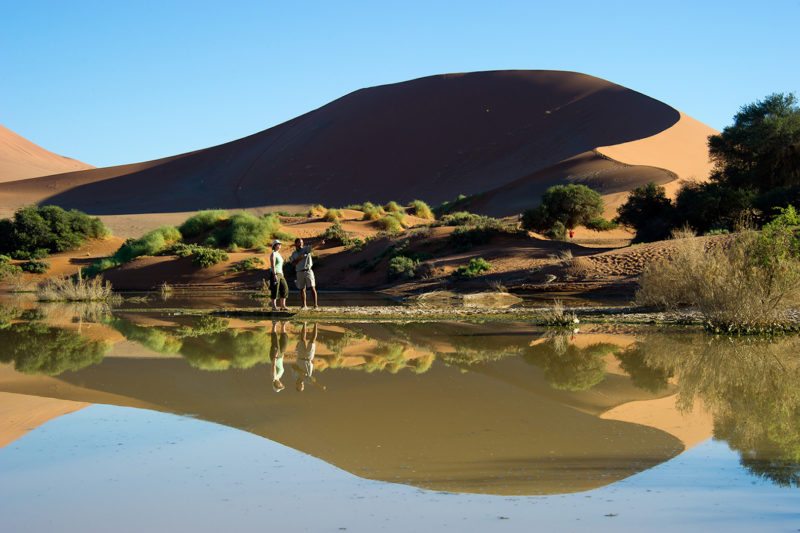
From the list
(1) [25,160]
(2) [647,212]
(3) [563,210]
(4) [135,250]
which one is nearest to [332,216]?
(4) [135,250]

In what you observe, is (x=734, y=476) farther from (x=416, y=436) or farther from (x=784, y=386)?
(x=784, y=386)

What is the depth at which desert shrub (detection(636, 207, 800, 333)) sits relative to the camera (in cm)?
1141

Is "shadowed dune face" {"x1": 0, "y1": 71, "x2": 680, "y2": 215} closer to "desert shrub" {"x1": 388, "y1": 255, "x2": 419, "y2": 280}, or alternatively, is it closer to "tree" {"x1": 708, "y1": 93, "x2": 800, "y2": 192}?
"tree" {"x1": 708, "y1": 93, "x2": 800, "y2": 192}

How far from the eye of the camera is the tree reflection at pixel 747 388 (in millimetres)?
5105

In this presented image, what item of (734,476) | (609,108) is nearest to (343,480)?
(734,476)

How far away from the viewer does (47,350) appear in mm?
10695

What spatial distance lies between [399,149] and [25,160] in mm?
88951

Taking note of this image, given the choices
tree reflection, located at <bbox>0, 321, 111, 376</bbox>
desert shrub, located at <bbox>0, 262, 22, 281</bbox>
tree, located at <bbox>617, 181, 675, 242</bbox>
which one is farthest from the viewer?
desert shrub, located at <bbox>0, 262, 22, 281</bbox>

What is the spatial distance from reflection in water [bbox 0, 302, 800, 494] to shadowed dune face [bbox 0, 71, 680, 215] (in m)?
50.7

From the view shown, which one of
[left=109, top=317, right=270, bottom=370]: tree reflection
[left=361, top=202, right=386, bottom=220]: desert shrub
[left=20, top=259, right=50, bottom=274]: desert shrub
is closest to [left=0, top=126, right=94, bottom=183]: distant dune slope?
[left=20, top=259, right=50, bottom=274]: desert shrub

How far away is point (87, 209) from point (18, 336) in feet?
229

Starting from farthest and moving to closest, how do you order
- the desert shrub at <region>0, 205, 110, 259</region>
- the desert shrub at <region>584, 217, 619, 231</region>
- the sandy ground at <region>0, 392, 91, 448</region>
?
the desert shrub at <region>0, 205, 110, 259</region> < the desert shrub at <region>584, 217, 619, 231</region> < the sandy ground at <region>0, 392, 91, 448</region>

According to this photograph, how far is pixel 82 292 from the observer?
22.7 m

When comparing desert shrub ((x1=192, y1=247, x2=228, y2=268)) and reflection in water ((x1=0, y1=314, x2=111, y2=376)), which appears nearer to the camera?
reflection in water ((x1=0, y1=314, x2=111, y2=376))
